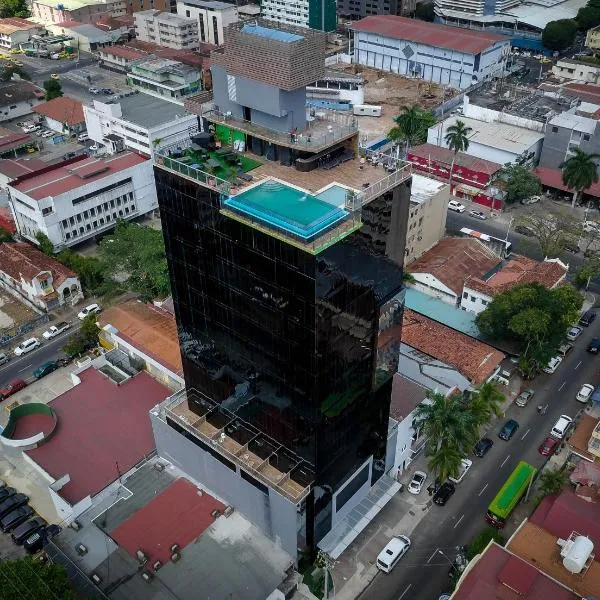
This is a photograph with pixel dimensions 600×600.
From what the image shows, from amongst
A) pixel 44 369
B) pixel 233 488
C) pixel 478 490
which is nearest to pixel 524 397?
pixel 478 490

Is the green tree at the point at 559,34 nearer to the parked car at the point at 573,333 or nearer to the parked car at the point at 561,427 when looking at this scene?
the parked car at the point at 573,333

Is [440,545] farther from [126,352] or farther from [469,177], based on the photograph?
[469,177]

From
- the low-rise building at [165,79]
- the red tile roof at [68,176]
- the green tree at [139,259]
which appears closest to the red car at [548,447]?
the green tree at [139,259]

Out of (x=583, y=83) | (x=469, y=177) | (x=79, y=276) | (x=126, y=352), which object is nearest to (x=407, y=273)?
(x=469, y=177)

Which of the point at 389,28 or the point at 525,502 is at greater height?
the point at 389,28

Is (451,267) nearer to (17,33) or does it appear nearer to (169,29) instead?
(169,29)

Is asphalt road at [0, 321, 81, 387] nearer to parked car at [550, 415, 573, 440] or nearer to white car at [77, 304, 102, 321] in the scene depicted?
white car at [77, 304, 102, 321]

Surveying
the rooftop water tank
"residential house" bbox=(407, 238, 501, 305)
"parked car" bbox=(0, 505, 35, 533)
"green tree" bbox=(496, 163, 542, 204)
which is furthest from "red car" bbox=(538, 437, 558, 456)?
"green tree" bbox=(496, 163, 542, 204)
